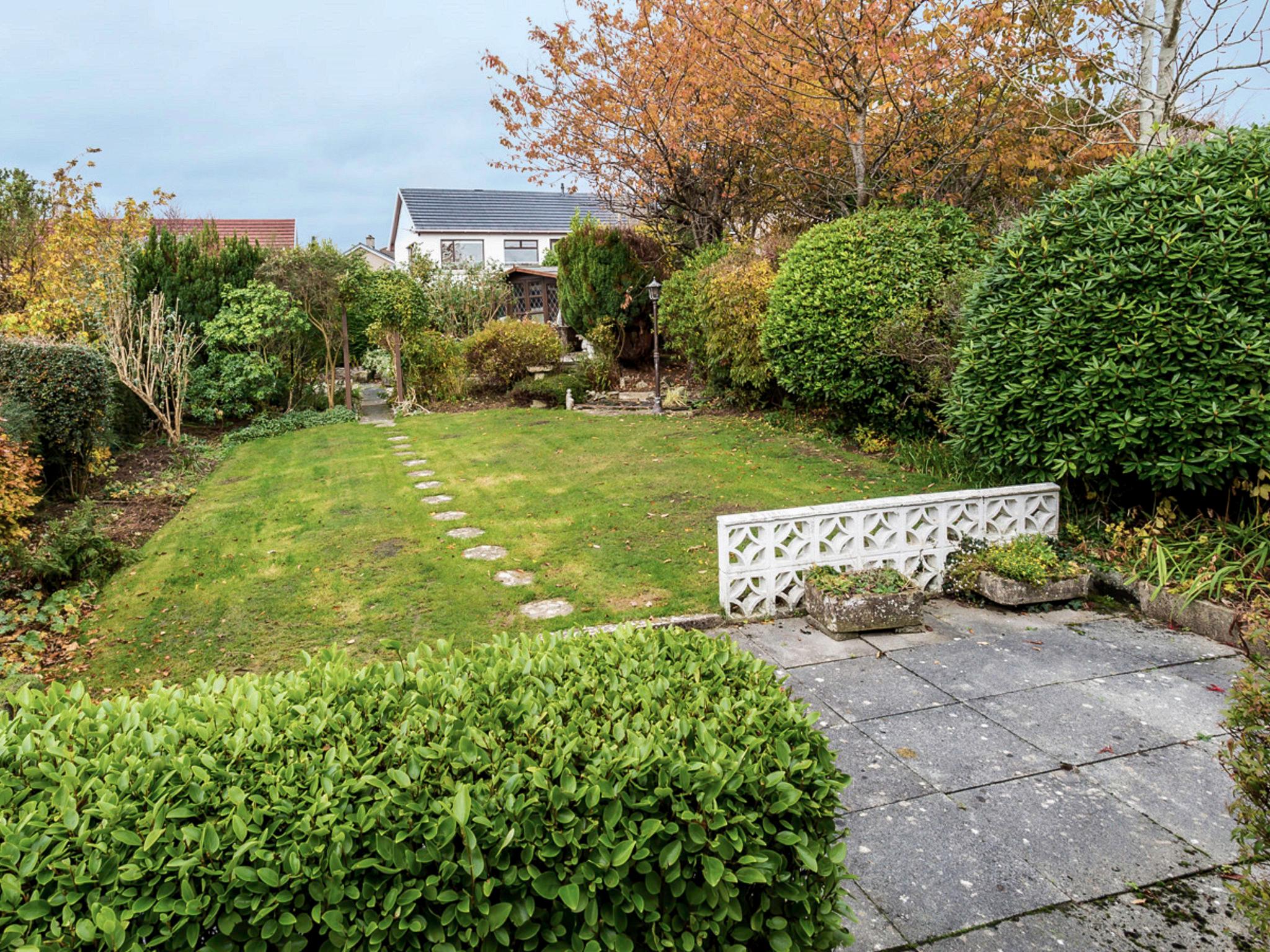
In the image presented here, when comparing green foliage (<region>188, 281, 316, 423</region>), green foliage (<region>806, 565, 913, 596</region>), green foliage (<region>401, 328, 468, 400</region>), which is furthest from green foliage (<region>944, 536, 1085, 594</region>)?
green foliage (<region>401, 328, 468, 400</region>)

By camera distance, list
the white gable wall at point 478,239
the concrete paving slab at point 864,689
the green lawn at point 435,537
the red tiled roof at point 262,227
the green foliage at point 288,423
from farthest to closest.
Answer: the white gable wall at point 478,239 < the red tiled roof at point 262,227 < the green foliage at point 288,423 < the green lawn at point 435,537 < the concrete paving slab at point 864,689

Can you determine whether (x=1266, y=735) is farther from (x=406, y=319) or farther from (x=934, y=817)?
(x=406, y=319)

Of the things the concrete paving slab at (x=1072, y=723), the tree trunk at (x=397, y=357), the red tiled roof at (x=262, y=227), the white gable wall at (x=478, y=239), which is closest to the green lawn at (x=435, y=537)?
the concrete paving slab at (x=1072, y=723)

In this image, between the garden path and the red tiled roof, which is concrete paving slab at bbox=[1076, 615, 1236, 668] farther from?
the red tiled roof

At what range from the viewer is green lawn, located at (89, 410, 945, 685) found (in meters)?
5.54

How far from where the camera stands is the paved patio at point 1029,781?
2.63 metres

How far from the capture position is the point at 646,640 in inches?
108

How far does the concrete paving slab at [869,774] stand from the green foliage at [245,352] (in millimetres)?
13490

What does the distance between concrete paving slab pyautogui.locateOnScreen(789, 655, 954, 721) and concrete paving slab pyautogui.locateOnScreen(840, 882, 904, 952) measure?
136 centimetres

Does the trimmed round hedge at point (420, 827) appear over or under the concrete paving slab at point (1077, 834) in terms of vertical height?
over

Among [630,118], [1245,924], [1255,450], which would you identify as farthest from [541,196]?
[1245,924]

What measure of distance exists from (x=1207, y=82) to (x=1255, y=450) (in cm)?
648

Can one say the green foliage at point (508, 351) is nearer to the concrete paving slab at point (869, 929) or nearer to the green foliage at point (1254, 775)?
the concrete paving slab at point (869, 929)

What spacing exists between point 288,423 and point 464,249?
25648mm
